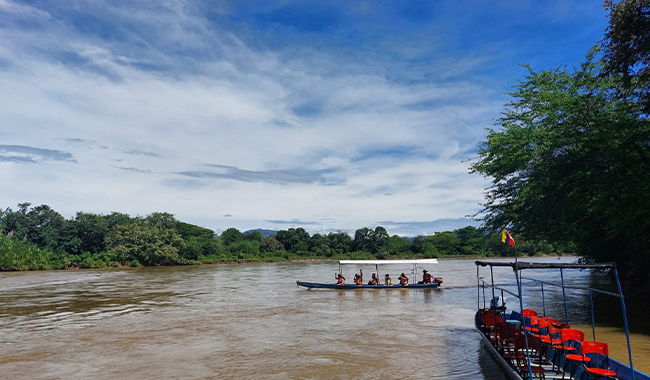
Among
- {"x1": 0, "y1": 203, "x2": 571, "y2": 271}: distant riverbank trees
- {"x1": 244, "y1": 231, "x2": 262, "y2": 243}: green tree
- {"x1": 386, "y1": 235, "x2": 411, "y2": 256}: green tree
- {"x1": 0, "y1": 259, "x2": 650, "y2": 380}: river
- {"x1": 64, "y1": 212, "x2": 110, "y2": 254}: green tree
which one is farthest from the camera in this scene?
{"x1": 244, "y1": 231, "x2": 262, "y2": 243}: green tree

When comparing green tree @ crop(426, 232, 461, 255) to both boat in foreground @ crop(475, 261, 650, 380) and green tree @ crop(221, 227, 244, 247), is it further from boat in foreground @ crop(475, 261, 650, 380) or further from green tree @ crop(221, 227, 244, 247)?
boat in foreground @ crop(475, 261, 650, 380)

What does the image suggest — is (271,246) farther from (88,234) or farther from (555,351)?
(555,351)

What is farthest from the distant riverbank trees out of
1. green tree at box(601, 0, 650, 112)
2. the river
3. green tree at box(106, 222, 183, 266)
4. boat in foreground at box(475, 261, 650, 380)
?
boat in foreground at box(475, 261, 650, 380)

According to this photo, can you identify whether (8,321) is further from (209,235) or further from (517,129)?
(209,235)

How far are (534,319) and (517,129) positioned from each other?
492 inches

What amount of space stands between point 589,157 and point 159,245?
→ 58.9 meters

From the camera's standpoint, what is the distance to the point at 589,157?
53.5 feet

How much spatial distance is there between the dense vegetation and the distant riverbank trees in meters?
23.6

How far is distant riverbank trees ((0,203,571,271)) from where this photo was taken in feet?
199

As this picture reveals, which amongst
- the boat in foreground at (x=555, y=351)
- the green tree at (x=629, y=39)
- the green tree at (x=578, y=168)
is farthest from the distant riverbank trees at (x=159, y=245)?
the boat in foreground at (x=555, y=351)

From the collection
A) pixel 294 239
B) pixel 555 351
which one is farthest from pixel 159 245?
pixel 555 351

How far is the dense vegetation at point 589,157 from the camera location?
44.8 feet

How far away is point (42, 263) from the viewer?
55219 mm

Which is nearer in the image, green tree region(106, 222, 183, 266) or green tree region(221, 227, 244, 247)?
green tree region(106, 222, 183, 266)
